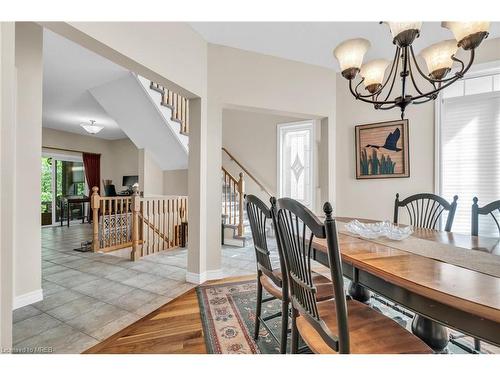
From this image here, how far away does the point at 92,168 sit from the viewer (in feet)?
25.1

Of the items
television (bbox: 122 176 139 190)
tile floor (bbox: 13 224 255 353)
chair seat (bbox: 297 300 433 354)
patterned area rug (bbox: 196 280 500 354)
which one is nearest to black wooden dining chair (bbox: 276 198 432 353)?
chair seat (bbox: 297 300 433 354)

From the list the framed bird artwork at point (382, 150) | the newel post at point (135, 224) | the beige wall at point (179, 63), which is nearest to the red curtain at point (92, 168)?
the newel post at point (135, 224)

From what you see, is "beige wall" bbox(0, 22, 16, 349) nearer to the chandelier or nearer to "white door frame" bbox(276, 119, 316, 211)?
the chandelier

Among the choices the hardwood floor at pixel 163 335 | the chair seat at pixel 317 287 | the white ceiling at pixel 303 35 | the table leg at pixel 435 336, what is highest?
the white ceiling at pixel 303 35

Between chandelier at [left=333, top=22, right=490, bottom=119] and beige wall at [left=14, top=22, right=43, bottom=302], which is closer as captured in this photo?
chandelier at [left=333, top=22, right=490, bottom=119]

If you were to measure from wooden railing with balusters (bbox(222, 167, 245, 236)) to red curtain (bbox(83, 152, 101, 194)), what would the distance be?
510cm

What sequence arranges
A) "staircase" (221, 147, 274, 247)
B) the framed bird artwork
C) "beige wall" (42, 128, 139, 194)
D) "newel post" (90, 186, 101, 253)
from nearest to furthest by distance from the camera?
the framed bird artwork → "newel post" (90, 186, 101, 253) → "staircase" (221, 147, 274, 247) → "beige wall" (42, 128, 139, 194)

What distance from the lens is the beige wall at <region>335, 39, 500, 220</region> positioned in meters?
2.97

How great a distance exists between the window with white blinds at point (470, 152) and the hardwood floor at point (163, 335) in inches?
123

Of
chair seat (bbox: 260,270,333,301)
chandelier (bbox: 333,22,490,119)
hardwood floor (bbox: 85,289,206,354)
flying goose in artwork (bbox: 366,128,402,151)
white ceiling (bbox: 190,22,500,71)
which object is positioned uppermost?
white ceiling (bbox: 190,22,500,71)

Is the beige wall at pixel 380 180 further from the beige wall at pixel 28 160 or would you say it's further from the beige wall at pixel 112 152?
the beige wall at pixel 112 152

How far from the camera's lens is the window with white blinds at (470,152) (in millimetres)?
2672

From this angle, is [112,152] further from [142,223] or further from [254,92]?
[254,92]
